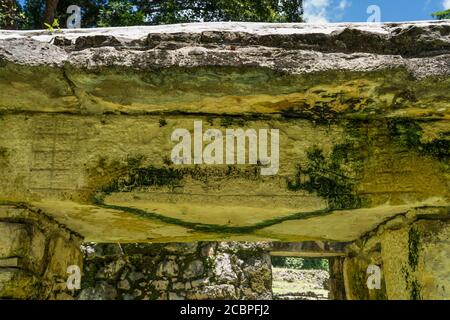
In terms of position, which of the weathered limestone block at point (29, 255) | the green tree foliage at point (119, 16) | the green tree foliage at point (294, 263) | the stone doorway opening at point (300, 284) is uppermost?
the green tree foliage at point (119, 16)

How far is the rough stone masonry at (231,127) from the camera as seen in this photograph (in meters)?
1.55

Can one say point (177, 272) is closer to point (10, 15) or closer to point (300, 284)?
point (10, 15)

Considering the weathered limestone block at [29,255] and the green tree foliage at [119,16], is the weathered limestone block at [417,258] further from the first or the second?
the green tree foliage at [119,16]

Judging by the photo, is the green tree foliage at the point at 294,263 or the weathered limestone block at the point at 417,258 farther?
the green tree foliage at the point at 294,263

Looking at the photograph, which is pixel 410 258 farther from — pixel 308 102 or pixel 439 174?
pixel 308 102

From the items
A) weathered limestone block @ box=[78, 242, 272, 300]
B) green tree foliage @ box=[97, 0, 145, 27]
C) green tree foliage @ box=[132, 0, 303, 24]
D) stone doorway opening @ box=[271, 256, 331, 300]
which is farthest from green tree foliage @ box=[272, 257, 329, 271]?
weathered limestone block @ box=[78, 242, 272, 300]

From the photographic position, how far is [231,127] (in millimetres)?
1747

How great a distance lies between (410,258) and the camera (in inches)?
69.7

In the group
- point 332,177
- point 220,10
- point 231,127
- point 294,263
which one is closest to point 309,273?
point 220,10

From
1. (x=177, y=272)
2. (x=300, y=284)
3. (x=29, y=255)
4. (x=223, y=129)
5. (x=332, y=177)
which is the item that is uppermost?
(x=223, y=129)

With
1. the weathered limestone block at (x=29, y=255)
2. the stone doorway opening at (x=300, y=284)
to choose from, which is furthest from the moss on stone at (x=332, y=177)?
the stone doorway opening at (x=300, y=284)

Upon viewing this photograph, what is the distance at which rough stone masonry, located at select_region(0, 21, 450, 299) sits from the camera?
155 centimetres

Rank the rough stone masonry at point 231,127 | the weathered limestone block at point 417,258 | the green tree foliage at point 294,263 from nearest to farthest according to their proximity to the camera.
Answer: the rough stone masonry at point 231,127, the weathered limestone block at point 417,258, the green tree foliage at point 294,263
